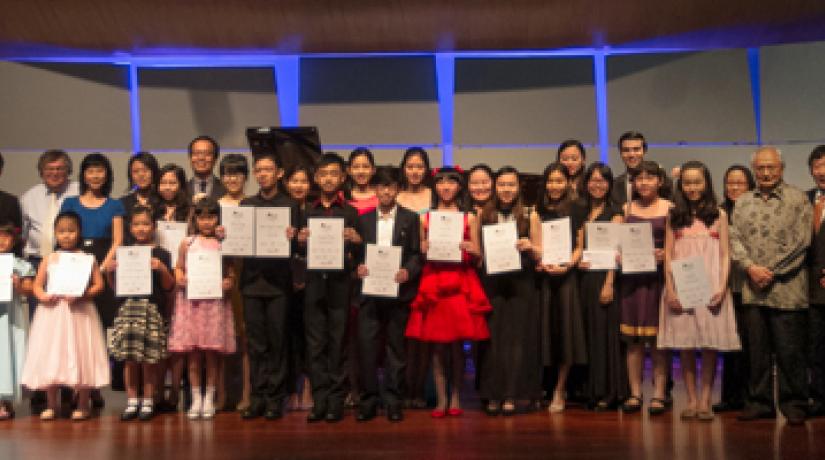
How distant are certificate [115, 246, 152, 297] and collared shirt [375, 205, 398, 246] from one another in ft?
4.94

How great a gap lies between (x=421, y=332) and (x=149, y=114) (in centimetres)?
606

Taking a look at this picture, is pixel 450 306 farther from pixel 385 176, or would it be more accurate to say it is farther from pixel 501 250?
pixel 385 176

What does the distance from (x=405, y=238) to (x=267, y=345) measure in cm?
114

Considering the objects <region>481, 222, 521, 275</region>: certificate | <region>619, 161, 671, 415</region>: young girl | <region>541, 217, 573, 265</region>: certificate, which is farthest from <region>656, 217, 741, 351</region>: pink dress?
<region>481, 222, 521, 275</region>: certificate

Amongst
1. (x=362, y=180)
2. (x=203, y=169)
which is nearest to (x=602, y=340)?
(x=362, y=180)

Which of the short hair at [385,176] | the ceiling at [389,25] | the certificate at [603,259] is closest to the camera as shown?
the certificate at [603,259]

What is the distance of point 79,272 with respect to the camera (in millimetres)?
5508

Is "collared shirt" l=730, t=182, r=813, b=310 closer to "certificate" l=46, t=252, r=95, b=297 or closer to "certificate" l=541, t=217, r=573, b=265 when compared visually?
"certificate" l=541, t=217, r=573, b=265

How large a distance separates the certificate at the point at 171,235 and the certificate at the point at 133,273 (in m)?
0.26

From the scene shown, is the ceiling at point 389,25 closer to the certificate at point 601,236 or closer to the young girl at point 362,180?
the young girl at point 362,180

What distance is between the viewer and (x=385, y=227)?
218 inches

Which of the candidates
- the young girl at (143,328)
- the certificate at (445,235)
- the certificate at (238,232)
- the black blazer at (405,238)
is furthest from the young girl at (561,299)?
the young girl at (143,328)

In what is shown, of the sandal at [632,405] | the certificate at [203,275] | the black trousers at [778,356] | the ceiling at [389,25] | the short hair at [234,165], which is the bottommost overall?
the sandal at [632,405]

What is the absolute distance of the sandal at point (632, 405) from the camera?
5516mm
